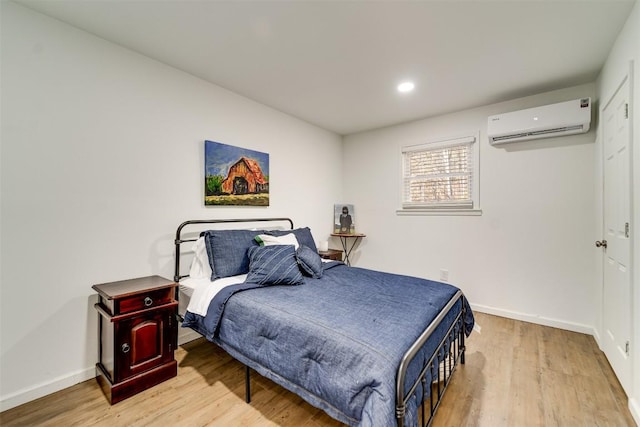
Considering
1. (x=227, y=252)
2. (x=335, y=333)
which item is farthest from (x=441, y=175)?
(x=335, y=333)

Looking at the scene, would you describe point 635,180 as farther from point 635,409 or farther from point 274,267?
point 274,267

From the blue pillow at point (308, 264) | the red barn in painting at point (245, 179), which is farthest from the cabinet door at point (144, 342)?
the red barn in painting at point (245, 179)

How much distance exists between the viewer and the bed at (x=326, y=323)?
1.23 metres

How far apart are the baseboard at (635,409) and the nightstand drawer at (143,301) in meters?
3.04

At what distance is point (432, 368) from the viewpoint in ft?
5.11

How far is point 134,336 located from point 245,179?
5.82 ft

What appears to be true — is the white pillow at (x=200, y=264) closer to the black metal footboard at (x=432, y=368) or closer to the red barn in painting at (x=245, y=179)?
the red barn in painting at (x=245, y=179)

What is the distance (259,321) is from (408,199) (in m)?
2.96

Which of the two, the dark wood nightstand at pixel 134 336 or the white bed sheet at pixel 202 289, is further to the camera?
the white bed sheet at pixel 202 289

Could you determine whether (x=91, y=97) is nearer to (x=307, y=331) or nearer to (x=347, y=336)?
(x=307, y=331)

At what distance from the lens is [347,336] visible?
1.37 metres

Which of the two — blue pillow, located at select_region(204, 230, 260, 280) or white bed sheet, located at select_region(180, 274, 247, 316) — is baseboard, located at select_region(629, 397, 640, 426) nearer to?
white bed sheet, located at select_region(180, 274, 247, 316)

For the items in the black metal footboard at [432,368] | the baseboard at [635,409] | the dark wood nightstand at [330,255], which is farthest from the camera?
the dark wood nightstand at [330,255]

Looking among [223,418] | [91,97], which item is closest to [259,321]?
[223,418]
